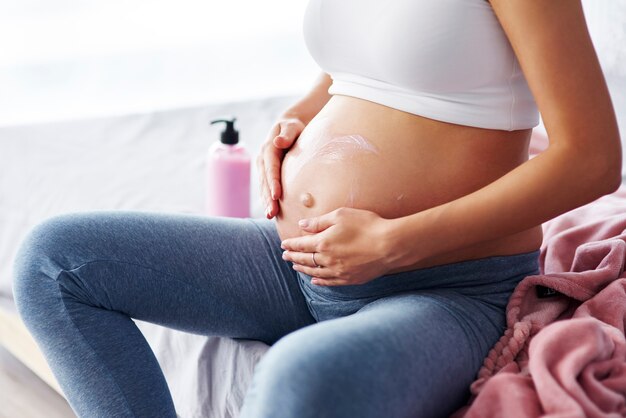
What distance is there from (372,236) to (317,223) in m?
0.08

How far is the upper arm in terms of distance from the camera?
35.2 inches

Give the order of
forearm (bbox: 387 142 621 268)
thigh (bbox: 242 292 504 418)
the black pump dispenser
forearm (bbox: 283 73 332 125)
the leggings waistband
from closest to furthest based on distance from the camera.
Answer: thigh (bbox: 242 292 504 418) < forearm (bbox: 387 142 621 268) < the leggings waistband < forearm (bbox: 283 73 332 125) < the black pump dispenser

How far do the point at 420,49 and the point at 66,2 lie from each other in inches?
56.7

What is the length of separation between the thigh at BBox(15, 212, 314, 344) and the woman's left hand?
0.13 meters

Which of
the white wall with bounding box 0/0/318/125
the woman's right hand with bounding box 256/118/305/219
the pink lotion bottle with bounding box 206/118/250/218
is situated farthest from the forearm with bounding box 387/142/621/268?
the white wall with bounding box 0/0/318/125

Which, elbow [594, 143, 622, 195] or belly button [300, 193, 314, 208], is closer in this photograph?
elbow [594, 143, 622, 195]

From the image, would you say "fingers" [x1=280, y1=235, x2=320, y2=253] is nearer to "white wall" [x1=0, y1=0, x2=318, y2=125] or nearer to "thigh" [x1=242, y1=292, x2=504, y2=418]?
"thigh" [x1=242, y1=292, x2=504, y2=418]

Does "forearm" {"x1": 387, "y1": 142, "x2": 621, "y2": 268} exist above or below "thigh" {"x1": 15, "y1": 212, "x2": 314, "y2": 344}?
above

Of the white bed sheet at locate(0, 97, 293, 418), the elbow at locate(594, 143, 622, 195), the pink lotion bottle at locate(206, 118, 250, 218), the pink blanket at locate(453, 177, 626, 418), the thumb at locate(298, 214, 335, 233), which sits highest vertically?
the elbow at locate(594, 143, 622, 195)

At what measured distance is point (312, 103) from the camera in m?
1.32

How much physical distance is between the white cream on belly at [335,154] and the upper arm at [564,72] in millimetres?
219

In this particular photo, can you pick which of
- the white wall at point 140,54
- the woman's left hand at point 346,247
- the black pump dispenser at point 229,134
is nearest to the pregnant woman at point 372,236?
the woman's left hand at point 346,247

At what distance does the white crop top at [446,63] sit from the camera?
0.98 m

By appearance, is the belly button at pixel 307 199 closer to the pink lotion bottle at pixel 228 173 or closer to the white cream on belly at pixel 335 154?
the white cream on belly at pixel 335 154
